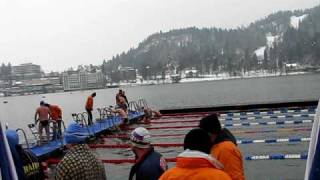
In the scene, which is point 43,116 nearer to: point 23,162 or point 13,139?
point 23,162

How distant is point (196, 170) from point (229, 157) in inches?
73.6

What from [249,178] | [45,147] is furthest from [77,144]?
[45,147]

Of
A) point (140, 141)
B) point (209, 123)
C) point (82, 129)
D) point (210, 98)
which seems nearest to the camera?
point (140, 141)

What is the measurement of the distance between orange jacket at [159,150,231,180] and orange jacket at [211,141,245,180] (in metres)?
1.76

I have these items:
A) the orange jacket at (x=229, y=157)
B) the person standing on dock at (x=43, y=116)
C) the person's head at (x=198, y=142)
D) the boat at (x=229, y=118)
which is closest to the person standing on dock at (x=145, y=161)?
the orange jacket at (x=229, y=157)

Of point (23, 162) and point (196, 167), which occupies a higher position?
point (196, 167)

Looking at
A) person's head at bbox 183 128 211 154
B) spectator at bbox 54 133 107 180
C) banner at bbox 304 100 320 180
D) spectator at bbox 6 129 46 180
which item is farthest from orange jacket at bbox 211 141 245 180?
banner at bbox 304 100 320 180

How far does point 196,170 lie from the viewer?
3.22 m

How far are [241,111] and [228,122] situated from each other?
4989 mm

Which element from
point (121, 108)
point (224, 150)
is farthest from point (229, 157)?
point (121, 108)

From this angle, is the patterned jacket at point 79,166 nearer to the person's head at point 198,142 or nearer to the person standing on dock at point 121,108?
the person's head at point 198,142

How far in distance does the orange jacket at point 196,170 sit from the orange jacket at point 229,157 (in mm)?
1760

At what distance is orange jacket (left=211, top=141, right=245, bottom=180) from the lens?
5.02 metres

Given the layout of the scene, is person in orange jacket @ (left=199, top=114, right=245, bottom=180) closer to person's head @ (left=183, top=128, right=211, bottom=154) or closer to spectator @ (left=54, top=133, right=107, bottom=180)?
spectator @ (left=54, top=133, right=107, bottom=180)
